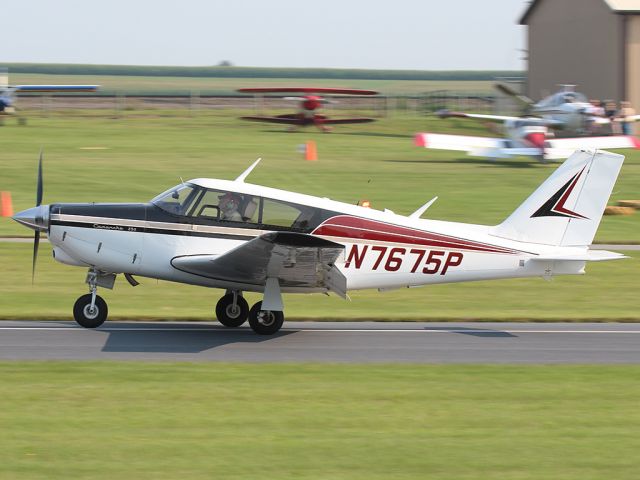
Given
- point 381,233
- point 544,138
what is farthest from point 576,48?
point 381,233

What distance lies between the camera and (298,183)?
37938 millimetres

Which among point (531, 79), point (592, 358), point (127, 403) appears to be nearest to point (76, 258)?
point (127, 403)

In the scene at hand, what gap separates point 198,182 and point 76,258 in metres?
2.07

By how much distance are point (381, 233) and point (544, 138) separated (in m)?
32.1

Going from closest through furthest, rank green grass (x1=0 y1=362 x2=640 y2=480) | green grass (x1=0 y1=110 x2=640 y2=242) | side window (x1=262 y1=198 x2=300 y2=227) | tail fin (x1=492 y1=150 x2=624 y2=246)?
green grass (x1=0 y1=362 x2=640 y2=480), side window (x1=262 y1=198 x2=300 y2=227), tail fin (x1=492 y1=150 x2=624 y2=246), green grass (x1=0 y1=110 x2=640 y2=242)

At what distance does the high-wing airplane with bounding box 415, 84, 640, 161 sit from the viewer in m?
45.4

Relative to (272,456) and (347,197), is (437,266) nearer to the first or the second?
(272,456)

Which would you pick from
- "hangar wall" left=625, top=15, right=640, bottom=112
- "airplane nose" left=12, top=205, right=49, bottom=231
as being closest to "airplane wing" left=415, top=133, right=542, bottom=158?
"hangar wall" left=625, top=15, right=640, bottom=112

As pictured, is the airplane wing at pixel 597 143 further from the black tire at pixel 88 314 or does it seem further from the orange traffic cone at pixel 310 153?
the black tire at pixel 88 314

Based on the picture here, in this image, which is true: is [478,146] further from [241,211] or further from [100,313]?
[100,313]

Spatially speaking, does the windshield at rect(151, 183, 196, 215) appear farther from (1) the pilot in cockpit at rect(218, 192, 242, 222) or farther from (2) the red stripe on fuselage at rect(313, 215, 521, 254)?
(2) the red stripe on fuselage at rect(313, 215, 521, 254)

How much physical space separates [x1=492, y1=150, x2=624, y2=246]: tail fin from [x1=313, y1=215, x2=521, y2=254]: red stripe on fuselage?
907mm

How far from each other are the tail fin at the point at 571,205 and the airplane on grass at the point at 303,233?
0.05 ft

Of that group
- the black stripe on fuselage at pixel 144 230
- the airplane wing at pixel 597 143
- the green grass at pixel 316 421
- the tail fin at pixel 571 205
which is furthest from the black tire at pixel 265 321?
the airplane wing at pixel 597 143
